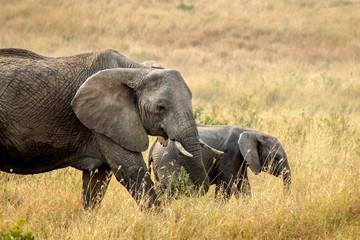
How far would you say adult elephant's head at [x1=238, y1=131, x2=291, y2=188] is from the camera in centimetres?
647

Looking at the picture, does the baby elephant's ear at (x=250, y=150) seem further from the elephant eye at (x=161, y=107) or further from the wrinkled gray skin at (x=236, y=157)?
the elephant eye at (x=161, y=107)

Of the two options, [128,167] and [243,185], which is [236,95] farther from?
[128,167]

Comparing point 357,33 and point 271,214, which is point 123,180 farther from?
point 357,33

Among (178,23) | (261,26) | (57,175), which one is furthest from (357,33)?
(57,175)

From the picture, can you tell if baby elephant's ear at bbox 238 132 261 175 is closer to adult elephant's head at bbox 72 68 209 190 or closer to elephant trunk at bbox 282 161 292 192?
elephant trunk at bbox 282 161 292 192

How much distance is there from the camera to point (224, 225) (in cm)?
477

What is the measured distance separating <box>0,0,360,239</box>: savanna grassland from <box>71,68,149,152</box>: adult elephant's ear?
0.70 metres

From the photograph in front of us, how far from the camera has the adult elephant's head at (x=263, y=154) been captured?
21.2 feet

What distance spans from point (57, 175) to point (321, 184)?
3.20m

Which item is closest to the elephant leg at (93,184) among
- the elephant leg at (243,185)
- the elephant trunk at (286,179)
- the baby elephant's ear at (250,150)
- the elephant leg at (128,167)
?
the elephant leg at (128,167)

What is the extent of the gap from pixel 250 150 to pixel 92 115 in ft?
8.11

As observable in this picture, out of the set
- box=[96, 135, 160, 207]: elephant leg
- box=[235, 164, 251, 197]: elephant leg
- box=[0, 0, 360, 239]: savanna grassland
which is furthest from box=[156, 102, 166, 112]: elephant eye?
box=[235, 164, 251, 197]: elephant leg

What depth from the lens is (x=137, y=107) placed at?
4.89 m

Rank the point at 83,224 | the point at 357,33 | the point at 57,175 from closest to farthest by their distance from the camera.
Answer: the point at 83,224 < the point at 57,175 < the point at 357,33
